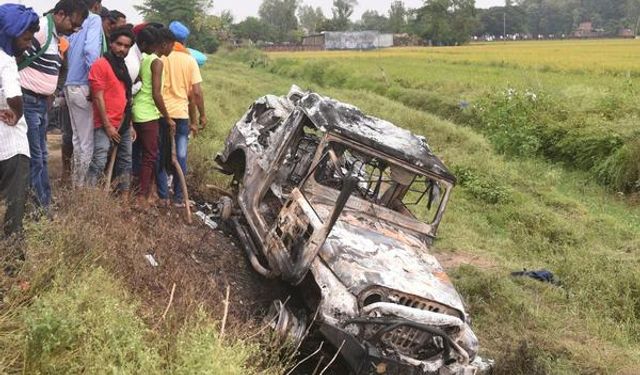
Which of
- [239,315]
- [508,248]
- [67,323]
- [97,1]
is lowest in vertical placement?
[508,248]

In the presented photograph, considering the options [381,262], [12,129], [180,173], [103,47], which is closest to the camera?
[12,129]

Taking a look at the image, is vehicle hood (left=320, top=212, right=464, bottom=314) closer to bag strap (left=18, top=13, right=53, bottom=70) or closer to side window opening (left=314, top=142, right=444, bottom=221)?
side window opening (left=314, top=142, right=444, bottom=221)

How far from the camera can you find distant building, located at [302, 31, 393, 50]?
63.0m

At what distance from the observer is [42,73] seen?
17.1 feet

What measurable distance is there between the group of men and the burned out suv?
3.29 feet

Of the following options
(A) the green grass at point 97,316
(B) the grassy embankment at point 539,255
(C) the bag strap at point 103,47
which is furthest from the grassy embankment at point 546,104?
(A) the green grass at point 97,316

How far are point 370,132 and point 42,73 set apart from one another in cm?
288

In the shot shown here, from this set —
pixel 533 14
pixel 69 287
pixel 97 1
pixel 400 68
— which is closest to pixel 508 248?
pixel 97 1

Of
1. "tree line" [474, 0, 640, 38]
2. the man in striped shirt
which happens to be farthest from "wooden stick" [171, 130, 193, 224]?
"tree line" [474, 0, 640, 38]

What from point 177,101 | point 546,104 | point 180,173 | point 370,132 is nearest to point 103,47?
point 177,101

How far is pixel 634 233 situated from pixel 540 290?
10.9 feet

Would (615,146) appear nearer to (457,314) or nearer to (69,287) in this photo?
(457,314)

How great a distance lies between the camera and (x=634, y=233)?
31.9 feet

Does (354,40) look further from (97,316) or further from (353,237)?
(97,316)
